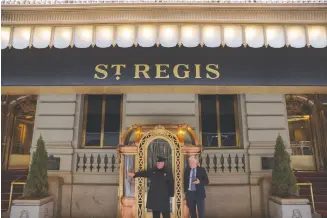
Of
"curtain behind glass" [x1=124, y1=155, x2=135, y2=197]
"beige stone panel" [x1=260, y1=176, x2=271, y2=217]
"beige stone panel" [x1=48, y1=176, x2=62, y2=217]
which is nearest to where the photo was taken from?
"curtain behind glass" [x1=124, y1=155, x2=135, y2=197]

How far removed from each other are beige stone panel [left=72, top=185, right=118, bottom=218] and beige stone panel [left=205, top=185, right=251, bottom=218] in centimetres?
328

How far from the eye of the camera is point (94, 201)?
9.52 meters

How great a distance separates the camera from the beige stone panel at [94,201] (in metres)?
9.42

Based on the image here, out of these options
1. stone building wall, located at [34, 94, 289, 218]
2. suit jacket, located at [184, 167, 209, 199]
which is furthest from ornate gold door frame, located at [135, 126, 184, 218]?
stone building wall, located at [34, 94, 289, 218]

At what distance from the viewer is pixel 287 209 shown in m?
7.71

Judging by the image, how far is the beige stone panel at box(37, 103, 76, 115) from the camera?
34.1 feet

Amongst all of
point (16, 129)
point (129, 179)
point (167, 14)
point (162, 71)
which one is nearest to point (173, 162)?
point (129, 179)

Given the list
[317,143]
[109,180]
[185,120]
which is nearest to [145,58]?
[185,120]

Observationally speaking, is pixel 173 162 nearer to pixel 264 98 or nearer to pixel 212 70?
pixel 212 70

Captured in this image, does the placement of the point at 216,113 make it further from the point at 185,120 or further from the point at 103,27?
the point at 103,27

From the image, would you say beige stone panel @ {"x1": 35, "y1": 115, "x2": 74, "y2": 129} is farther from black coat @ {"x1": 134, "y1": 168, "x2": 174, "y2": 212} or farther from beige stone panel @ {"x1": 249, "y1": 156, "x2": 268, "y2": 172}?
beige stone panel @ {"x1": 249, "y1": 156, "x2": 268, "y2": 172}

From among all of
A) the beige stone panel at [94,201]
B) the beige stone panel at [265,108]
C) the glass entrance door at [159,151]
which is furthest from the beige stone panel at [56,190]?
the beige stone panel at [265,108]

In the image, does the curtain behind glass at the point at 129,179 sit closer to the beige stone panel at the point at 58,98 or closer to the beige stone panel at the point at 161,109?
the beige stone panel at the point at 161,109

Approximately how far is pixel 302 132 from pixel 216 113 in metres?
5.71
